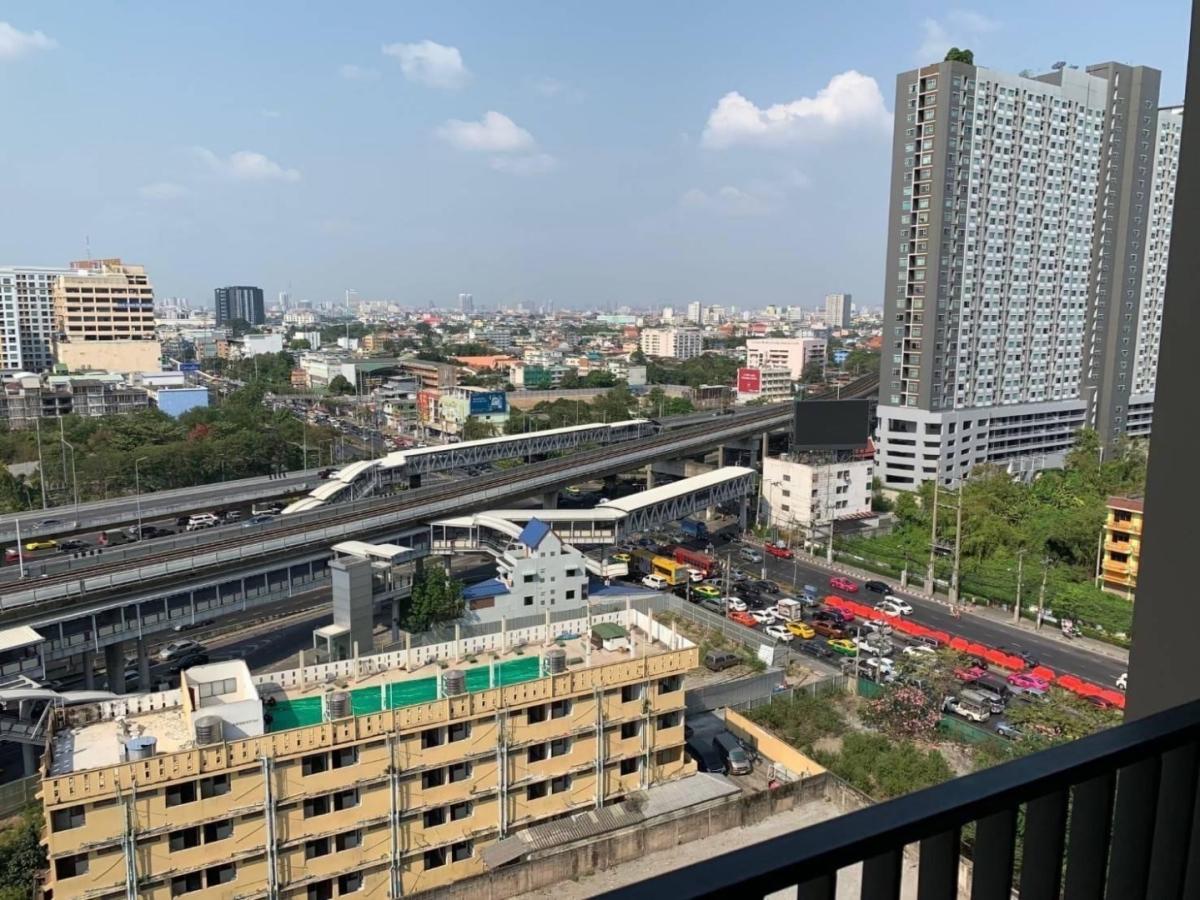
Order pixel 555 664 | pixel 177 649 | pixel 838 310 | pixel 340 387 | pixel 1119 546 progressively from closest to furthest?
pixel 555 664, pixel 177 649, pixel 1119 546, pixel 340 387, pixel 838 310

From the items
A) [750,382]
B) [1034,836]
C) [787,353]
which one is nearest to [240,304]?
[787,353]

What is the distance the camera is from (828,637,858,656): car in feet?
18.5

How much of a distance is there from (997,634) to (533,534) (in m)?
3.10

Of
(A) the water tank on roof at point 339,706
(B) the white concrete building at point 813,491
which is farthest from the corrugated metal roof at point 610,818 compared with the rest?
(B) the white concrete building at point 813,491

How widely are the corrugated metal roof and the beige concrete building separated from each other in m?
16.5

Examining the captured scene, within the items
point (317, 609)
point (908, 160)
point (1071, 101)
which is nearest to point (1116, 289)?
point (1071, 101)

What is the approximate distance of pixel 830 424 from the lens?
347 inches

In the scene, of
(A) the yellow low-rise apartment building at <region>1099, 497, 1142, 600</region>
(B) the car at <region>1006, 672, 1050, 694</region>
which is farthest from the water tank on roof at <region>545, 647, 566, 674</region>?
(A) the yellow low-rise apartment building at <region>1099, 497, 1142, 600</region>

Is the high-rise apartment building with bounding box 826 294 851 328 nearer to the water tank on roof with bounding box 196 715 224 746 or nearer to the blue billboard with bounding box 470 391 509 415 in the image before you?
the blue billboard with bounding box 470 391 509 415

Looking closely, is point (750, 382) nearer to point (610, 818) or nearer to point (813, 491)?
point (813, 491)

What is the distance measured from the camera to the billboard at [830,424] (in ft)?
28.6

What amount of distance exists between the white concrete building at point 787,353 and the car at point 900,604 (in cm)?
1528

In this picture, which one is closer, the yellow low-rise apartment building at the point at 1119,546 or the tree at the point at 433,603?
the tree at the point at 433,603

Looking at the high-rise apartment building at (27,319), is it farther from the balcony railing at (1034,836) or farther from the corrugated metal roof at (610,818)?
the balcony railing at (1034,836)
